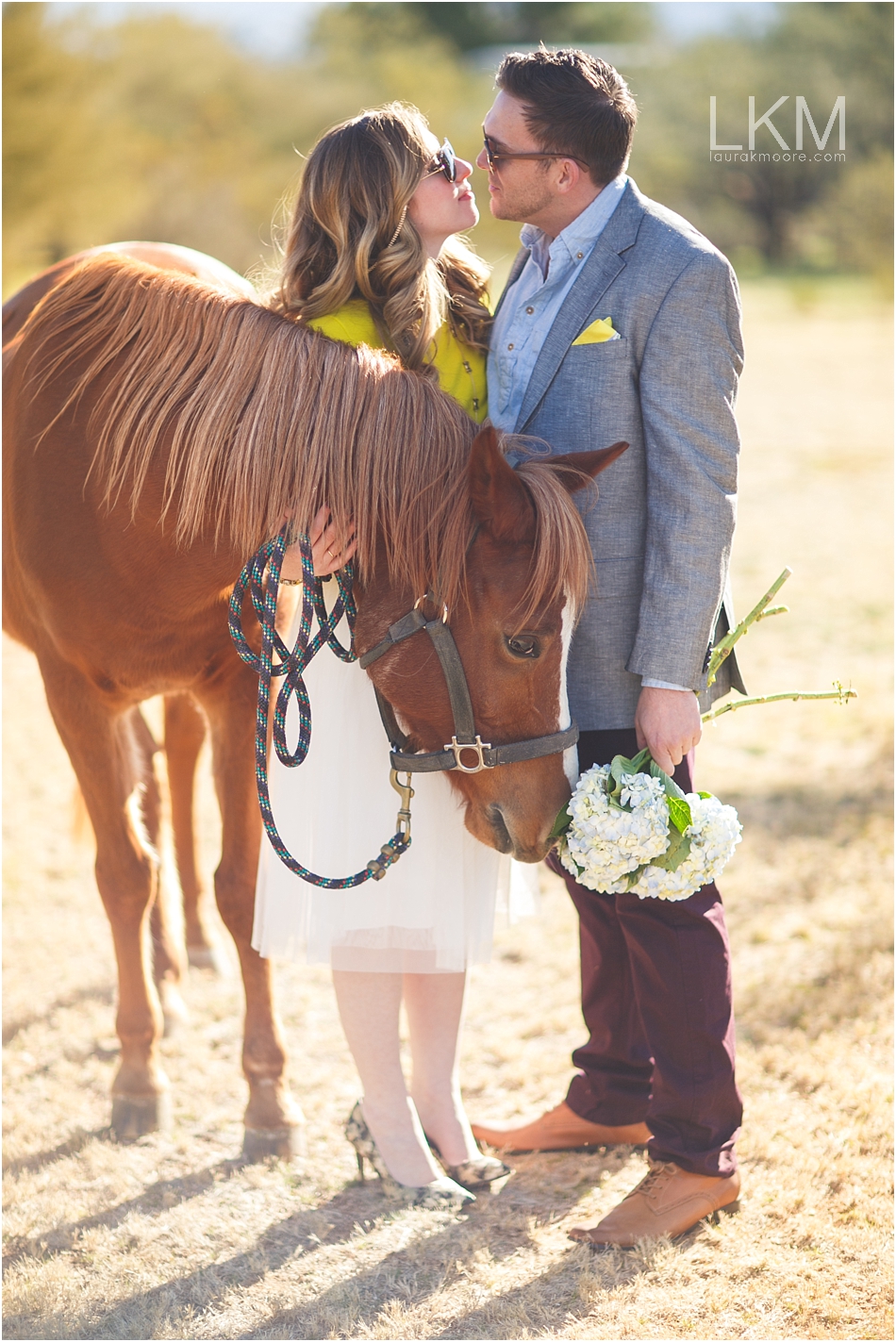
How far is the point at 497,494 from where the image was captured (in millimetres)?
1713

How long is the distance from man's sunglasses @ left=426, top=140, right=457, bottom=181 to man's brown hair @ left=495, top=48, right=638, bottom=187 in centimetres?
16

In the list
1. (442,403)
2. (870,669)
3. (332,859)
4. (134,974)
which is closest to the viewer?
(442,403)

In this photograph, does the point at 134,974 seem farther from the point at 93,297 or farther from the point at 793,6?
the point at 793,6

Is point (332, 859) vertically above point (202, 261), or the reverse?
point (202, 261)

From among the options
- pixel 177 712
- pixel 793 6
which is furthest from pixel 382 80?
pixel 177 712

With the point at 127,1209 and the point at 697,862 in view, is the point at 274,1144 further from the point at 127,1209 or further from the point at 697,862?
the point at 697,862

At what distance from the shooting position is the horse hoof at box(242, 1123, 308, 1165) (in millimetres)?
2457

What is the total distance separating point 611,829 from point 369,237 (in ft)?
3.72

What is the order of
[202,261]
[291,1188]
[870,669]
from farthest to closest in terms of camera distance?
[870,669] → [202,261] → [291,1188]

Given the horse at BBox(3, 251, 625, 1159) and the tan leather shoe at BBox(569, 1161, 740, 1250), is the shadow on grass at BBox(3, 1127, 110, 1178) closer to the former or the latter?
the horse at BBox(3, 251, 625, 1159)

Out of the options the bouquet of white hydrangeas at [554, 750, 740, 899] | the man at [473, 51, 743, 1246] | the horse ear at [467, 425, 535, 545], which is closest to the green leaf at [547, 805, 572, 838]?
the bouquet of white hydrangeas at [554, 750, 740, 899]

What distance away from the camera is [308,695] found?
7.09ft

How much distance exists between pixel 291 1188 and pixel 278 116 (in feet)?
83.7

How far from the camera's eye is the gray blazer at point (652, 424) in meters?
1.87
